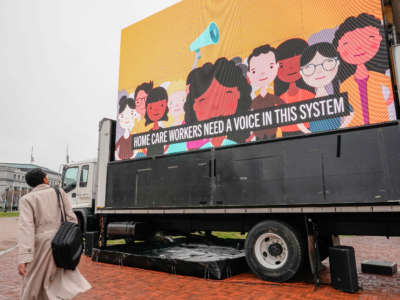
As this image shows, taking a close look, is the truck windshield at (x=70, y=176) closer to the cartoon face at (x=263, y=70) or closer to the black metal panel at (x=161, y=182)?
the black metal panel at (x=161, y=182)

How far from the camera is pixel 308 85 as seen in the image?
6.34 m

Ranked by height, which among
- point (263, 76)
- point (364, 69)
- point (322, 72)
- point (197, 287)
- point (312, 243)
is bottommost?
point (197, 287)

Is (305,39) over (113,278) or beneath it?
over

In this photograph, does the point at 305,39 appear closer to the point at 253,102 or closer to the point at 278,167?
the point at 253,102

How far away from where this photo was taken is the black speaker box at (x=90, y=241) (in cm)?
960

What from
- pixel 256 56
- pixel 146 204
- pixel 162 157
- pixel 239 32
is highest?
pixel 239 32

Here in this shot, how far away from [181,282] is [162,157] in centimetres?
302

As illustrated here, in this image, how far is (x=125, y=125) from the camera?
9.38m

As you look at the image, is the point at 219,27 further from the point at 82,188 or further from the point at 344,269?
the point at 82,188

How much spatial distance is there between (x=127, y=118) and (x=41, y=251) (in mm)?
6257

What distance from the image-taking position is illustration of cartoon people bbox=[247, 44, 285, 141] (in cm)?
671

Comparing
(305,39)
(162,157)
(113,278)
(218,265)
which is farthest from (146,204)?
(305,39)

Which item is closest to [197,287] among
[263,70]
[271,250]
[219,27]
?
[271,250]

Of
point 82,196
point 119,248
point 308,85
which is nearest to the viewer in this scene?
point 308,85
